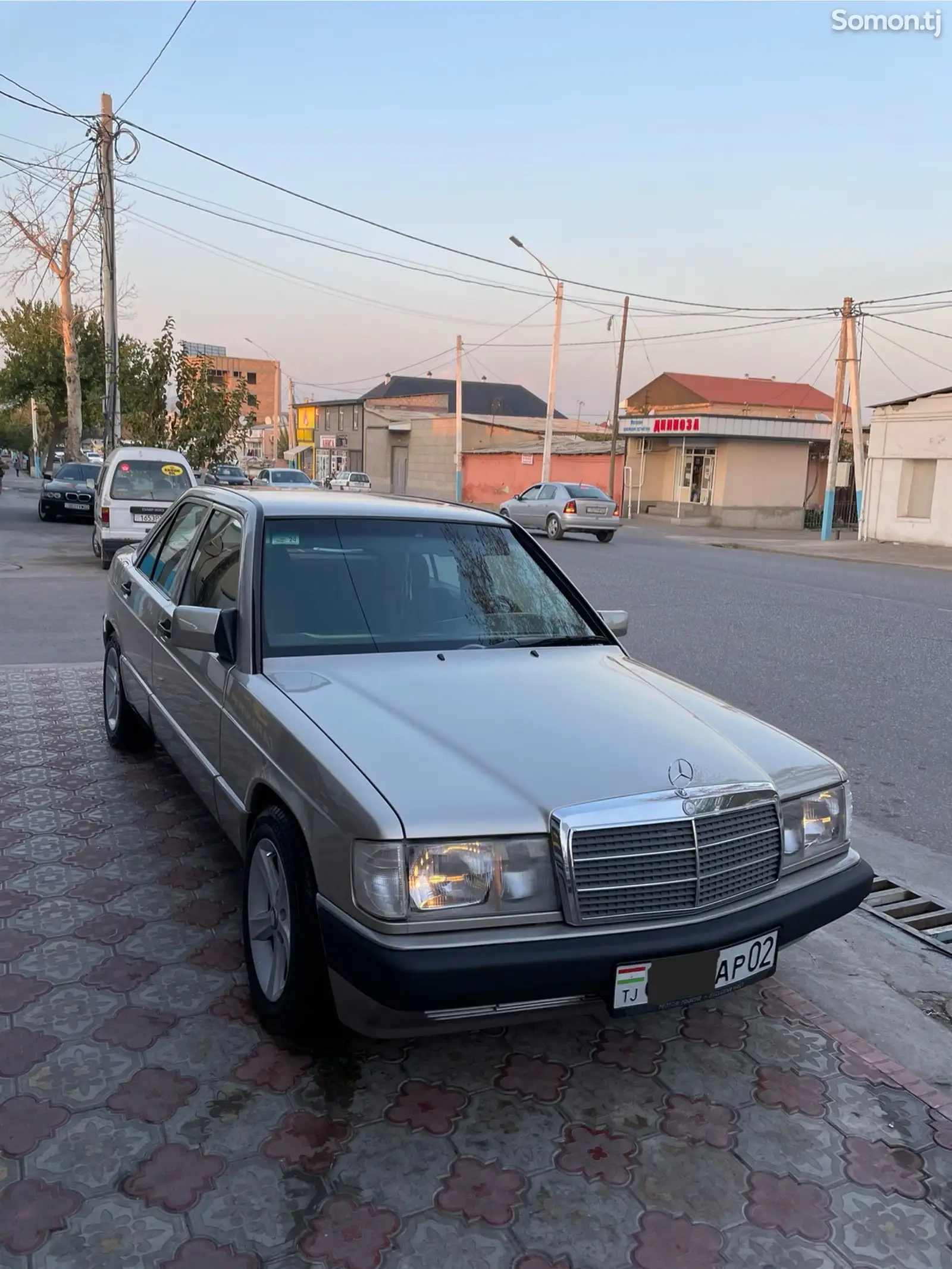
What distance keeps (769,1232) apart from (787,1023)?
97 centimetres

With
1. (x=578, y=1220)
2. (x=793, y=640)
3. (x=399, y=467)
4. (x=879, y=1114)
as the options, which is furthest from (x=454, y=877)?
(x=399, y=467)

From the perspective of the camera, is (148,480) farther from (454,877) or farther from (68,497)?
(454,877)

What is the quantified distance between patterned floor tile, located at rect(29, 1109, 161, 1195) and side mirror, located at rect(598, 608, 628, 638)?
267cm

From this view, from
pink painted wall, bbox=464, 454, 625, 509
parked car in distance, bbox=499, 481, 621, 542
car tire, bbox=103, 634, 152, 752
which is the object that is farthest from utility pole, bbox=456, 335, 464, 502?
car tire, bbox=103, 634, 152, 752

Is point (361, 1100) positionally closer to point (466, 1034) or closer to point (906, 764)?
point (466, 1034)

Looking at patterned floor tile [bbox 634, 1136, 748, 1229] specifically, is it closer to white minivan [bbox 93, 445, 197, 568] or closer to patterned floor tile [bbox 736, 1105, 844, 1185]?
patterned floor tile [bbox 736, 1105, 844, 1185]

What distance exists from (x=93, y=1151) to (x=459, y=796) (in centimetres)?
130

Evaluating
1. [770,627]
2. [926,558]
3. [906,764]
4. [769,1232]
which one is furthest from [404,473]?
[769,1232]

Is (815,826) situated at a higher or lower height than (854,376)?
lower

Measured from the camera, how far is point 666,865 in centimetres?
260

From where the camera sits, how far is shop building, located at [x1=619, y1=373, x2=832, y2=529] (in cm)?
3766

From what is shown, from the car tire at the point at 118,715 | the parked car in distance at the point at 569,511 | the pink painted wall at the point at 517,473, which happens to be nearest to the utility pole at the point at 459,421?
the pink painted wall at the point at 517,473

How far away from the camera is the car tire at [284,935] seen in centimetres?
278

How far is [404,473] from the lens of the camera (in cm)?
5906
